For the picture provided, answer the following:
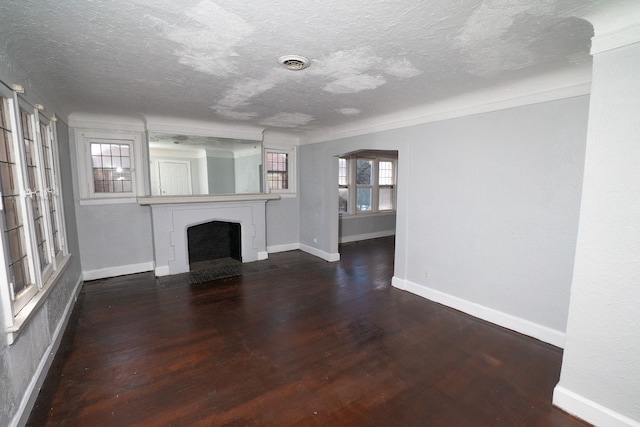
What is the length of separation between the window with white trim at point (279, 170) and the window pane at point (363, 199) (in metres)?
1.97

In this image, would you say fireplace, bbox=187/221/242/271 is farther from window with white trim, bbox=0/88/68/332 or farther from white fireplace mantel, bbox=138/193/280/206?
window with white trim, bbox=0/88/68/332

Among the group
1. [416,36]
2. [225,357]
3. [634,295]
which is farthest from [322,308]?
[416,36]

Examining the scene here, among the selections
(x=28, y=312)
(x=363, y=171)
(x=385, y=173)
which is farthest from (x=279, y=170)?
(x=28, y=312)

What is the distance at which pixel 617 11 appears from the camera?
5.00 ft

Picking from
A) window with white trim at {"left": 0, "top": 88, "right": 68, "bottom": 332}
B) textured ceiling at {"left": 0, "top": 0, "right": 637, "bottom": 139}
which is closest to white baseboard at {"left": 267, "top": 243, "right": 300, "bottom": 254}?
textured ceiling at {"left": 0, "top": 0, "right": 637, "bottom": 139}

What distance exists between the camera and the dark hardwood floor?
190cm

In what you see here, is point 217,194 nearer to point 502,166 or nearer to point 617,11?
point 502,166

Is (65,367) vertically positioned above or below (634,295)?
below

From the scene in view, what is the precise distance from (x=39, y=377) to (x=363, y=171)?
6437 millimetres

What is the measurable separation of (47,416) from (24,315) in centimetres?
67

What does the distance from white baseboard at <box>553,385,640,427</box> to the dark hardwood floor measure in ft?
0.24

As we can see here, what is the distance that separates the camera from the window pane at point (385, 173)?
7.52 m

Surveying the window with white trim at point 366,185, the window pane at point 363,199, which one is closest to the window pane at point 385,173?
the window with white trim at point 366,185

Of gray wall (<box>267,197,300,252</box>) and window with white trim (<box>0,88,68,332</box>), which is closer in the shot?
window with white trim (<box>0,88,68,332</box>)
